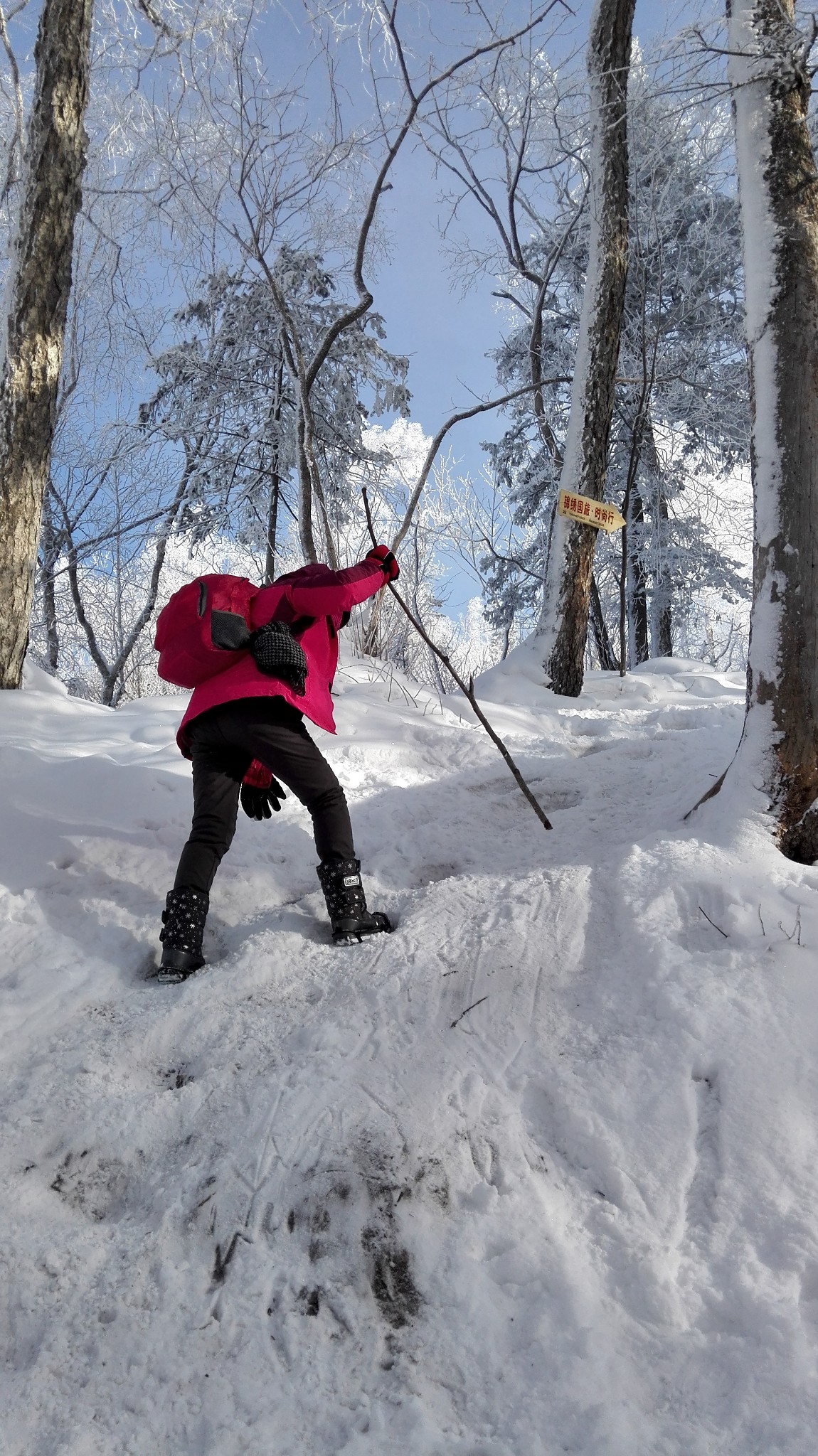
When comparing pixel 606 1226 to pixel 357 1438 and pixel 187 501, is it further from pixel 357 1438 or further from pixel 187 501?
pixel 187 501

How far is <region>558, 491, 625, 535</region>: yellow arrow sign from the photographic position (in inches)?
236

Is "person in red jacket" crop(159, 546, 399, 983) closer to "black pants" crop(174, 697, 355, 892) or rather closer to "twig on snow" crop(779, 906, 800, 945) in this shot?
"black pants" crop(174, 697, 355, 892)

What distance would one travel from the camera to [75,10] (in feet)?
16.4

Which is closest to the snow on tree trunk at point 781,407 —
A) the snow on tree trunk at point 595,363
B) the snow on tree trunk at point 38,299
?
the snow on tree trunk at point 595,363

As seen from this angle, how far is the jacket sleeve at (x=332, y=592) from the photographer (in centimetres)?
277

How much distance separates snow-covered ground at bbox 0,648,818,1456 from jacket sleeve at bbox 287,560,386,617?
1.16 m

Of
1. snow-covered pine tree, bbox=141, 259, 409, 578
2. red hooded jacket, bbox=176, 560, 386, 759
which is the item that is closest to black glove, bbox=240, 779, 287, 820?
red hooded jacket, bbox=176, 560, 386, 759

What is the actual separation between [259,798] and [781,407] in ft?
8.50

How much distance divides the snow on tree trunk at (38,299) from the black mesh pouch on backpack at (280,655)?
→ 286 centimetres

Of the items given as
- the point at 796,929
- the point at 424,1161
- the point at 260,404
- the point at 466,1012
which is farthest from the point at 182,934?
the point at 260,404

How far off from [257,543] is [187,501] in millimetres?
1398

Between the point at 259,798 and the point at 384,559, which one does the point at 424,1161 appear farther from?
the point at 384,559

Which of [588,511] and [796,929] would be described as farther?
[588,511]

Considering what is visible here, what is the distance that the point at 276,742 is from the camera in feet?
8.84
